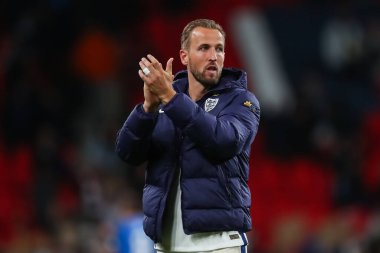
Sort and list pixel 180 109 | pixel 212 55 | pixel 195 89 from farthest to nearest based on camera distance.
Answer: pixel 195 89 < pixel 212 55 < pixel 180 109

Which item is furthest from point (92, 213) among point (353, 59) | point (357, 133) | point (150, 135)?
point (150, 135)

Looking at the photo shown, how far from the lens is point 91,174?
31.1 feet

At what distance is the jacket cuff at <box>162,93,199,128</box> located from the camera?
12.2ft

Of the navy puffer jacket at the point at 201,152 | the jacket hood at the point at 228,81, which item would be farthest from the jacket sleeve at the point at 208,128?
the jacket hood at the point at 228,81

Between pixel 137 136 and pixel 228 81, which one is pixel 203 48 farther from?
pixel 137 136

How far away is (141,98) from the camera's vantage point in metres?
10.5

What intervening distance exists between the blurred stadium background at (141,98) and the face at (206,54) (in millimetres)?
4012

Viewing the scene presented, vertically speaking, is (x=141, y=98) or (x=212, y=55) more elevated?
(x=212, y=55)

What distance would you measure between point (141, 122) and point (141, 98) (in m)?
6.56

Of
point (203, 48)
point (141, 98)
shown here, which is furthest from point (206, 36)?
point (141, 98)

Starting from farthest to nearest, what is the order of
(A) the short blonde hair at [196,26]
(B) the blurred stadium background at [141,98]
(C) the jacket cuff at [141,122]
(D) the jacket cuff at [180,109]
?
1. (B) the blurred stadium background at [141,98]
2. (A) the short blonde hair at [196,26]
3. (C) the jacket cuff at [141,122]
4. (D) the jacket cuff at [180,109]

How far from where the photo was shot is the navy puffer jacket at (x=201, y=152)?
377 cm

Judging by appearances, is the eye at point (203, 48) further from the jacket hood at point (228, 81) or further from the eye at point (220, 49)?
the jacket hood at point (228, 81)

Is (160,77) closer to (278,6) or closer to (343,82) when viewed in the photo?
(343,82)
